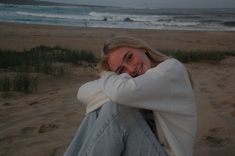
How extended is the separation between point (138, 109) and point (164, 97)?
17cm

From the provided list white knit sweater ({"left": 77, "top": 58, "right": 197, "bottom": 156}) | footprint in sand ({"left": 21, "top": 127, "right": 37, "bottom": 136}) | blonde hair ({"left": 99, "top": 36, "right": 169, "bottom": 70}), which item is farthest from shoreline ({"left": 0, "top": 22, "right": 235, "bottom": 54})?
white knit sweater ({"left": 77, "top": 58, "right": 197, "bottom": 156})

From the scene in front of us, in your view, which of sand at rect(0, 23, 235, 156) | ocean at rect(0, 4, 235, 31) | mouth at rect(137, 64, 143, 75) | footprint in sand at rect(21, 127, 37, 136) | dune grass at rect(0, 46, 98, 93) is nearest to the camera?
mouth at rect(137, 64, 143, 75)

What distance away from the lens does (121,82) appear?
81.0 inches

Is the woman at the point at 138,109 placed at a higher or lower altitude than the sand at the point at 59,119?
higher

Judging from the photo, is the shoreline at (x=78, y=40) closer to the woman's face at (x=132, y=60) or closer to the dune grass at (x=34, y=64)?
the dune grass at (x=34, y=64)

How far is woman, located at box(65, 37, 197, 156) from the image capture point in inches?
80.6

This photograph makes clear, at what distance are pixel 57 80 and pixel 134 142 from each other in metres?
4.88

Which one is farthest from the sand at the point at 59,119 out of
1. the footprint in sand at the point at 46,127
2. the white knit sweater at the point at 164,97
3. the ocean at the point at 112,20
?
the ocean at the point at 112,20

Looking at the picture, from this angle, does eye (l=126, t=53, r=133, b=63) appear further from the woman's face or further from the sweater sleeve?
the sweater sleeve

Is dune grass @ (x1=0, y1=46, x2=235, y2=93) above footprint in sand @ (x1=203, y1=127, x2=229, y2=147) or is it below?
below

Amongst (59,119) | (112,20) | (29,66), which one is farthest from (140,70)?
(112,20)

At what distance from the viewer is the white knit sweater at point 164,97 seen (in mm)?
2027

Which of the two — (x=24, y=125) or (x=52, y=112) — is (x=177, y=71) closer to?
(x=24, y=125)

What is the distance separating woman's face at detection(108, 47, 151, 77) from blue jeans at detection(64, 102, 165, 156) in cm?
24
